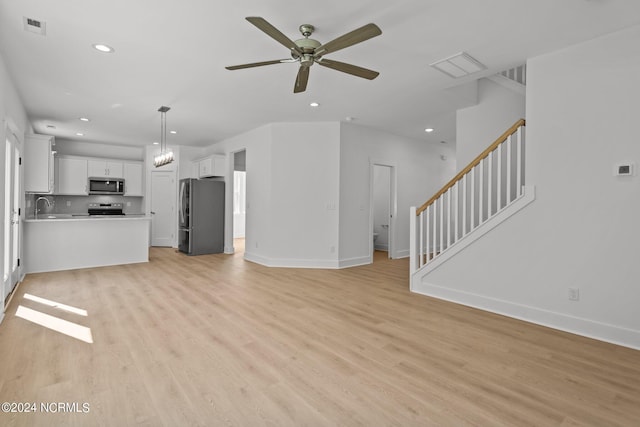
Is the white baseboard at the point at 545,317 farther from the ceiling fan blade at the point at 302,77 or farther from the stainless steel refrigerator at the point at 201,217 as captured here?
the stainless steel refrigerator at the point at 201,217

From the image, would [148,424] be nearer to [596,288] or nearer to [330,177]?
[596,288]

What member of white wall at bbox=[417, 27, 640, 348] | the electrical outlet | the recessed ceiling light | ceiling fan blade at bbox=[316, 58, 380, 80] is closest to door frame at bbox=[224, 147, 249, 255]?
the recessed ceiling light

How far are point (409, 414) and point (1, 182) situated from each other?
4165mm

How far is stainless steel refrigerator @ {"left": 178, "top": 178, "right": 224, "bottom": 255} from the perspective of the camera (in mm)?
7277

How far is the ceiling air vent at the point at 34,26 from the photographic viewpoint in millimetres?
2738

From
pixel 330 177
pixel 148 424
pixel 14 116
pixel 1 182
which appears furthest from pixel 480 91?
pixel 14 116

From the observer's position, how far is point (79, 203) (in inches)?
316

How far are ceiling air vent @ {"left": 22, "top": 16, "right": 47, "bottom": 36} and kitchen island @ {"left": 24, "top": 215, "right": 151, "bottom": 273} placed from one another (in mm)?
3567

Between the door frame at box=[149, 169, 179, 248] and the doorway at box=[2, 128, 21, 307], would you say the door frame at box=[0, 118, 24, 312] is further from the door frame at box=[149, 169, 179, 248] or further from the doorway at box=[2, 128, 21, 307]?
the door frame at box=[149, 169, 179, 248]

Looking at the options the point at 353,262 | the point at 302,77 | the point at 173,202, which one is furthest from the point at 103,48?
the point at 173,202

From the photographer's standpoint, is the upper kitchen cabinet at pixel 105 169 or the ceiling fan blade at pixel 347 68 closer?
the ceiling fan blade at pixel 347 68

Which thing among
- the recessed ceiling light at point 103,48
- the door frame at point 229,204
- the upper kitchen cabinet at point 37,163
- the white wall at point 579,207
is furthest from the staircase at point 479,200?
the upper kitchen cabinet at point 37,163

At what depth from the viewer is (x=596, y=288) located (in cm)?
297

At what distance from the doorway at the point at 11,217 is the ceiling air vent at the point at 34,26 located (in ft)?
4.91
